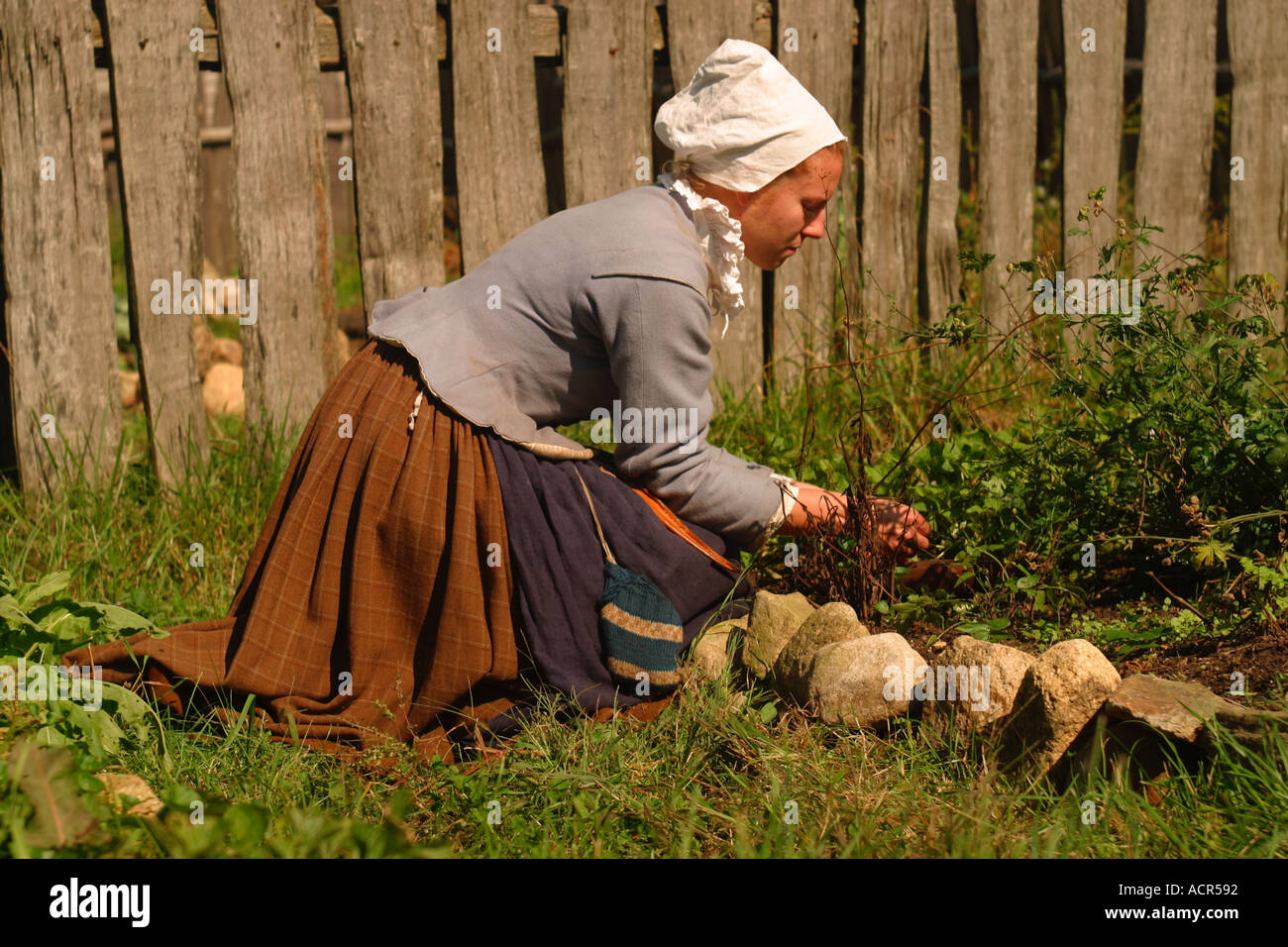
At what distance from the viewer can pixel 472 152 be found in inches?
165

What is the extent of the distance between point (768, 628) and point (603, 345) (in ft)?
2.62

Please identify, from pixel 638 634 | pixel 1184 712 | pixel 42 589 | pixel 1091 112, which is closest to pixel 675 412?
pixel 638 634

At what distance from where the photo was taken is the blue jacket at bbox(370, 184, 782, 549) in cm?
279

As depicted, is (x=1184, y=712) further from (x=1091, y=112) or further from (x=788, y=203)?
(x=1091, y=112)

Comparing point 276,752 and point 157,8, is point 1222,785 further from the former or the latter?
point 157,8

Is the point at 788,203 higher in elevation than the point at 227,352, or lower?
higher

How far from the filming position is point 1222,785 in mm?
2193

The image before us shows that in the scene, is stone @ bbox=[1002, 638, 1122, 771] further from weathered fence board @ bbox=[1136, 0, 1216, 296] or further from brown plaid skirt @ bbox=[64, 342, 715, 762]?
weathered fence board @ bbox=[1136, 0, 1216, 296]

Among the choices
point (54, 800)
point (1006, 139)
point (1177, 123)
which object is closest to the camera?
point (54, 800)

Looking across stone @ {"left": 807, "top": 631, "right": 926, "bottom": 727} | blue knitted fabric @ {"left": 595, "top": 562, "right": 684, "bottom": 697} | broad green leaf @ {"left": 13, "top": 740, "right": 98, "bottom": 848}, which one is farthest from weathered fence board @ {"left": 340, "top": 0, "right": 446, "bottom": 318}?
broad green leaf @ {"left": 13, "top": 740, "right": 98, "bottom": 848}

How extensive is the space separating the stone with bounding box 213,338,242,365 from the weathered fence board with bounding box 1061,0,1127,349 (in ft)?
14.4

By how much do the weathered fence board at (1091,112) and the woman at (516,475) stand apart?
2045 millimetres

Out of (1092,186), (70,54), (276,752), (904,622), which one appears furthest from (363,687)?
(1092,186)
